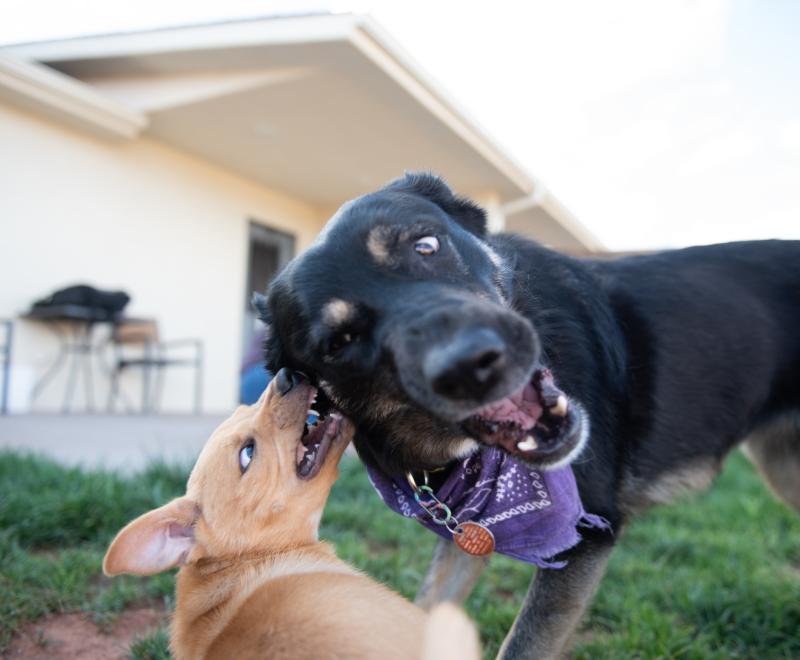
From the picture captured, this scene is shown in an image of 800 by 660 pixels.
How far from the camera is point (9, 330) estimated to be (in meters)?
7.38

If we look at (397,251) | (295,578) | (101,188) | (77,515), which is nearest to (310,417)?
(295,578)

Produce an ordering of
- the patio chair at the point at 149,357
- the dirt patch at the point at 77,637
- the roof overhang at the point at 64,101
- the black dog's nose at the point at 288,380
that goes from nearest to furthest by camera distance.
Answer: the dirt patch at the point at 77,637
the black dog's nose at the point at 288,380
the roof overhang at the point at 64,101
the patio chair at the point at 149,357

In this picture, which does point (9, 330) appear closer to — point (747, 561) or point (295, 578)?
point (295, 578)

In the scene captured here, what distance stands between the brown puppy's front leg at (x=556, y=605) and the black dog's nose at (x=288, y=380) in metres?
1.06

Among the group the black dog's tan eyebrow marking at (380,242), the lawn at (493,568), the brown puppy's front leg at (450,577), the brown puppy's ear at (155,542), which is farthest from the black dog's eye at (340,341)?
the lawn at (493,568)

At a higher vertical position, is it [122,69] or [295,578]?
[122,69]

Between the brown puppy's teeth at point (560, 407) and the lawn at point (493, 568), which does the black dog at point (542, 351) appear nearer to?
the brown puppy's teeth at point (560, 407)

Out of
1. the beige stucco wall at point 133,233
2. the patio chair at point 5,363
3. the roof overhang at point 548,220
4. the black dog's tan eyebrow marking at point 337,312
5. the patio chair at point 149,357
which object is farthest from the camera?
the roof overhang at point 548,220

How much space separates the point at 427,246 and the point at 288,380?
71 centimetres

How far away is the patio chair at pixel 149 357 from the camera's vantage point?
29.9 ft

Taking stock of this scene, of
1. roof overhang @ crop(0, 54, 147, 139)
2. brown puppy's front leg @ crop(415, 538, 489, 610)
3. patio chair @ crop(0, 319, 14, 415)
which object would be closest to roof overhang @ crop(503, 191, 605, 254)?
roof overhang @ crop(0, 54, 147, 139)

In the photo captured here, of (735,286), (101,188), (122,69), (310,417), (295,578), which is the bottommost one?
(295,578)

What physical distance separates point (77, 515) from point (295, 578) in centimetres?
177

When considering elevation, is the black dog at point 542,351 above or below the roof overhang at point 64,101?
below
